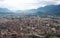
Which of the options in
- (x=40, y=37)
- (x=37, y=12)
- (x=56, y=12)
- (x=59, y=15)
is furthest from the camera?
(x=37, y=12)

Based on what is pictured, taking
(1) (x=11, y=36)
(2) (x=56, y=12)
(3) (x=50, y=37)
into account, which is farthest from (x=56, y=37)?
(2) (x=56, y=12)

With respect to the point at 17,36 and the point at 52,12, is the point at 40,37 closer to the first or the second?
the point at 17,36

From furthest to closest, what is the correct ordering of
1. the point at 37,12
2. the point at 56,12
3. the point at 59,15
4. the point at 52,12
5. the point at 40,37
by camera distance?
the point at 37,12 < the point at 52,12 < the point at 56,12 < the point at 59,15 < the point at 40,37

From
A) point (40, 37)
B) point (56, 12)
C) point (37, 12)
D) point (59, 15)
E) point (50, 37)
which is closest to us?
point (50, 37)

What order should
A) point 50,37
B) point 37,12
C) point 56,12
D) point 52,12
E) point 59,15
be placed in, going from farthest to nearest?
1. point 37,12
2. point 52,12
3. point 56,12
4. point 59,15
5. point 50,37

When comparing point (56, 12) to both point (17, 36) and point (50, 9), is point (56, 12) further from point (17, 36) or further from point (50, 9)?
point (17, 36)

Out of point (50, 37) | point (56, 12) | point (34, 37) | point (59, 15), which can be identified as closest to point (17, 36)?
point (34, 37)

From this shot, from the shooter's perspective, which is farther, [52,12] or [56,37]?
[52,12]

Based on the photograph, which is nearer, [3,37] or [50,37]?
[50,37]

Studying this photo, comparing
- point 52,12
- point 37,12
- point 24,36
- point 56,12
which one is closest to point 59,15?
point 56,12
